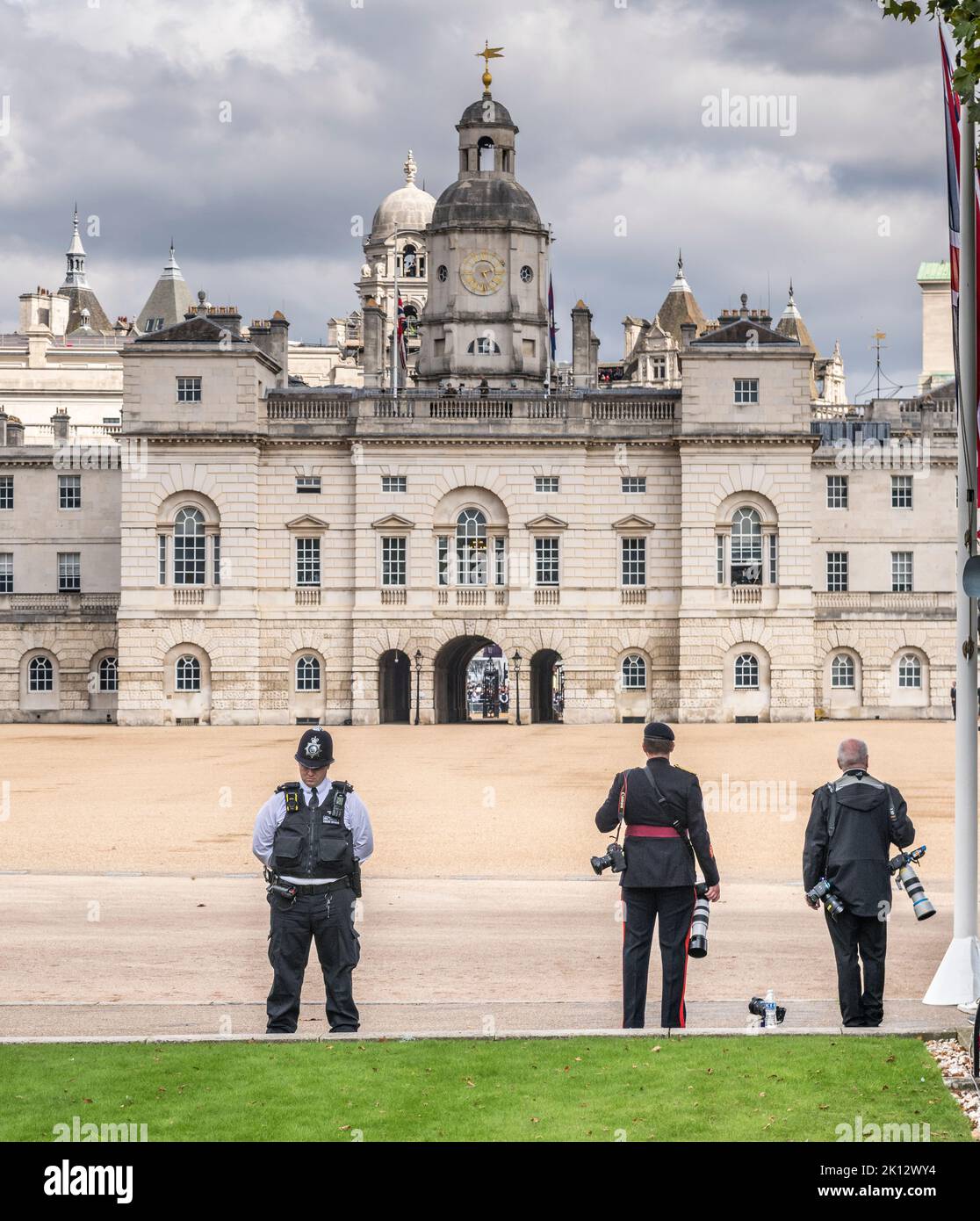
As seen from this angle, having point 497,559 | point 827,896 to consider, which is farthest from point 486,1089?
point 497,559

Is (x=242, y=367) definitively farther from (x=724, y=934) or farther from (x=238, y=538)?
(x=724, y=934)

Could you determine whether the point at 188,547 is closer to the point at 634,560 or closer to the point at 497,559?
the point at 497,559

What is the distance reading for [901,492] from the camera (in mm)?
71188

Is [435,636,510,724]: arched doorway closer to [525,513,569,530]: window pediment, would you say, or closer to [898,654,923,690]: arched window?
[525,513,569,530]: window pediment

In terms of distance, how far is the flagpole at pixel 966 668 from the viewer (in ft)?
46.3

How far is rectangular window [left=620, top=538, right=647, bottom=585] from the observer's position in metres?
68.1

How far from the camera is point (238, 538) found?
67188 millimetres

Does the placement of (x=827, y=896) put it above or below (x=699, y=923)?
above

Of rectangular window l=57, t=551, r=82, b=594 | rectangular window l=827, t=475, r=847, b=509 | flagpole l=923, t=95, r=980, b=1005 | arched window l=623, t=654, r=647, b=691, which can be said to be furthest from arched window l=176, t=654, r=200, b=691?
flagpole l=923, t=95, r=980, b=1005

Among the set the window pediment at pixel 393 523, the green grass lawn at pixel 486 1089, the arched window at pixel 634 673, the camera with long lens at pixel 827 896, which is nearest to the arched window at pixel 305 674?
the window pediment at pixel 393 523

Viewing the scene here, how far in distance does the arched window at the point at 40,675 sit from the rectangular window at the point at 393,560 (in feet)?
43.8

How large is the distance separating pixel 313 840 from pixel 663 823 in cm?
259

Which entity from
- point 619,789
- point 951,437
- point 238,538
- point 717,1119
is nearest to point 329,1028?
point 619,789

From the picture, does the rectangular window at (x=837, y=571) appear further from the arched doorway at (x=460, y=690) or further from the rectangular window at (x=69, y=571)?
the rectangular window at (x=69, y=571)
